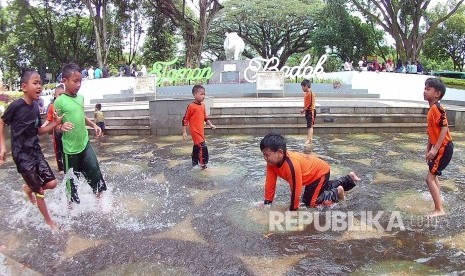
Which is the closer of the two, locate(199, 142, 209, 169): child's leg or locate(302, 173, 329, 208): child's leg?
locate(302, 173, 329, 208): child's leg

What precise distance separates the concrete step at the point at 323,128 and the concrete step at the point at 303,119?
32cm

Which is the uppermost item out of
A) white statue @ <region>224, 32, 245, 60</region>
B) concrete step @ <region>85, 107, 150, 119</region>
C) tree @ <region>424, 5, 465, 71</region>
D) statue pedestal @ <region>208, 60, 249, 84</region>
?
tree @ <region>424, 5, 465, 71</region>

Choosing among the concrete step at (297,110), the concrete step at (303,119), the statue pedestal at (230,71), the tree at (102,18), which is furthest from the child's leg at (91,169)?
→ the tree at (102,18)

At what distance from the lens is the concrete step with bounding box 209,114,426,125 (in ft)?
35.4

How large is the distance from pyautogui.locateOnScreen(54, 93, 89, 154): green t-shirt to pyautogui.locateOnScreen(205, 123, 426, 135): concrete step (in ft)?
20.7

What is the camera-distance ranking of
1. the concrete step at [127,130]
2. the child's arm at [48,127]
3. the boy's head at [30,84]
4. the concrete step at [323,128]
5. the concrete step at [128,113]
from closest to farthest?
the boy's head at [30,84] < the child's arm at [48,127] < the concrete step at [323,128] < the concrete step at [127,130] < the concrete step at [128,113]

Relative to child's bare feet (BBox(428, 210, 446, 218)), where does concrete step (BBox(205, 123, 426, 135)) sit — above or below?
above

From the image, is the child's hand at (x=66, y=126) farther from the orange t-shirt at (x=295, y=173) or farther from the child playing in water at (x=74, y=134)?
the orange t-shirt at (x=295, y=173)

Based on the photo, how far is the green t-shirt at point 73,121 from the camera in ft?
13.5

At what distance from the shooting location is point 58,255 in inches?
130

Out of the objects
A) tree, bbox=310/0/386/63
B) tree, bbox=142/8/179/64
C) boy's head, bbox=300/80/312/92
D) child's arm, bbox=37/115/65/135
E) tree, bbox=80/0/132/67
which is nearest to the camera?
child's arm, bbox=37/115/65/135

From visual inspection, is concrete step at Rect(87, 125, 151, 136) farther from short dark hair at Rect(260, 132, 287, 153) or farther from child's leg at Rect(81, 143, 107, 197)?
short dark hair at Rect(260, 132, 287, 153)

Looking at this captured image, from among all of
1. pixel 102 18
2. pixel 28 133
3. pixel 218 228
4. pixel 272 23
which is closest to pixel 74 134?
pixel 28 133

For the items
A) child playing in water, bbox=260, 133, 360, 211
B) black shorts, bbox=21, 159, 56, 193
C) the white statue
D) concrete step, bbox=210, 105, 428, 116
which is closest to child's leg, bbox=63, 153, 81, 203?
black shorts, bbox=21, 159, 56, 193
